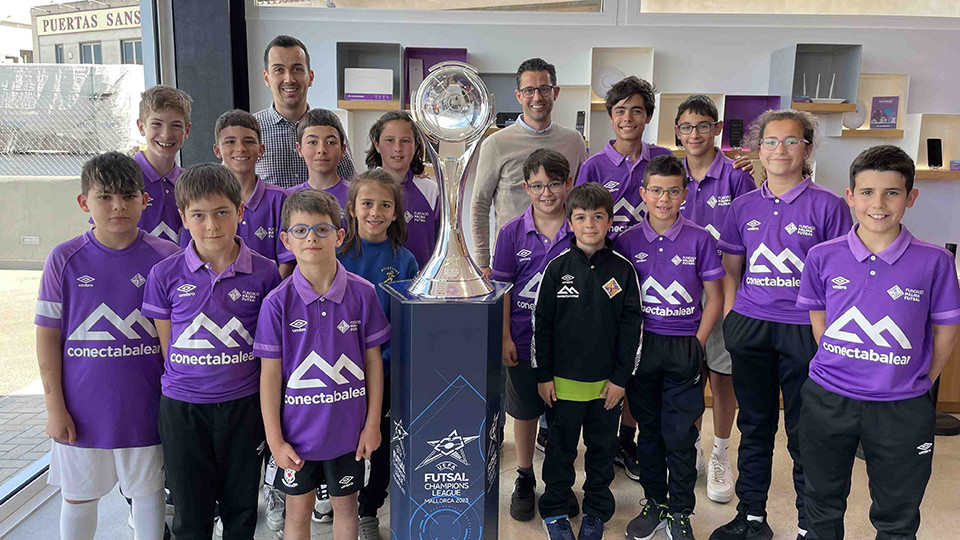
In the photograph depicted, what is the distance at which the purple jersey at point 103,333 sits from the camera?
1550 millimetres

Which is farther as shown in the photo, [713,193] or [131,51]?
[131,51]

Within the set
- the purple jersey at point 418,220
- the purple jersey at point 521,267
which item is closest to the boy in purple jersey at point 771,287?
the purple jersey at point 521,267

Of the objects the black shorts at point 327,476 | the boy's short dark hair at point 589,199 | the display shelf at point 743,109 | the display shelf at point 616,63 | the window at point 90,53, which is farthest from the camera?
the display shelf at point 743,109

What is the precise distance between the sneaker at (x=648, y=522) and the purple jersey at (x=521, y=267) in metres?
0.63

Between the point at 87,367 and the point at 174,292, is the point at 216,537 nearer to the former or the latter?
the point at 87,367

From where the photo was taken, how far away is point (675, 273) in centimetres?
192

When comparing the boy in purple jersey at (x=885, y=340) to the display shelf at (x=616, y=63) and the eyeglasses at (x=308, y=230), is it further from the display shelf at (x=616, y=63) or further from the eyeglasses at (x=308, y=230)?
the display shelf at (x=616, y=63)

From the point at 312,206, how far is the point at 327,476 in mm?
668

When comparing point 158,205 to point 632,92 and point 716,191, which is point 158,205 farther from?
point 716,191

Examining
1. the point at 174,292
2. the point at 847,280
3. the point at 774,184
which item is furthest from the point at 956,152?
the point at 174,292

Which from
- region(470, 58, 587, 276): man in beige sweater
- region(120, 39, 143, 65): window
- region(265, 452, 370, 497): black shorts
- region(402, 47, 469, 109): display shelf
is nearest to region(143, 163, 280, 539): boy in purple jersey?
region(265, 452, 370, 497): black shorts

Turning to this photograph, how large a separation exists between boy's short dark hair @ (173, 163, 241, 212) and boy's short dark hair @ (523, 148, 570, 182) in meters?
0.89

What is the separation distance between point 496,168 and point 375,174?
0.84 metres

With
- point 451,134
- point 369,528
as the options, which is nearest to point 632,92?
point 451,134
